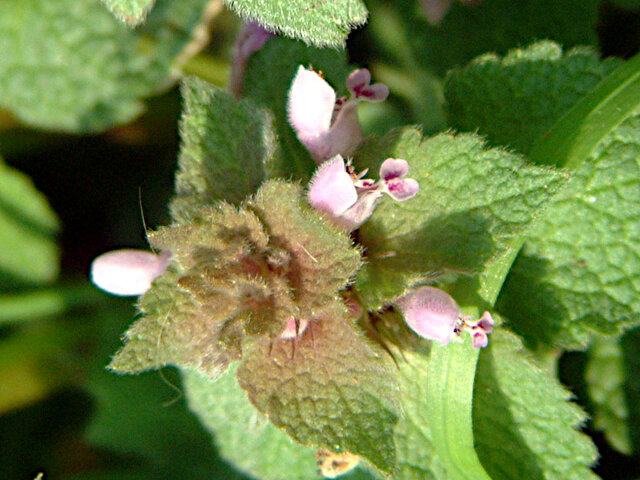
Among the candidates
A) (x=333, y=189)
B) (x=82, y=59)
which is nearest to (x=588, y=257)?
(x=333, y=189)

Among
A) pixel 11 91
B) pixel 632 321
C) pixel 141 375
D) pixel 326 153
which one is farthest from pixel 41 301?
pixel 632 321

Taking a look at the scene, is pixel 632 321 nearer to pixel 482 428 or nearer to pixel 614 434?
pixel 482 428

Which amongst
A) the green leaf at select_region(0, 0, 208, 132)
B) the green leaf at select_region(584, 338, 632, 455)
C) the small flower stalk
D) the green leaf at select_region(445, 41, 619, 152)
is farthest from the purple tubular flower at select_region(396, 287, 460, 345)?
the green leaf at select_region(0, 0, 208, 132)

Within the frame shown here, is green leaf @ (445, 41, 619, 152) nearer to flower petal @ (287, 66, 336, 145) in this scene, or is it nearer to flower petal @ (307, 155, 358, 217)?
flower petal @ (287, 66, 336, 145)

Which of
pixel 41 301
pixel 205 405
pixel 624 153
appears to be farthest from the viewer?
pixel 41 301

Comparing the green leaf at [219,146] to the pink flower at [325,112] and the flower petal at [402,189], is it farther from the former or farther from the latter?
the flower petal at [402,189]

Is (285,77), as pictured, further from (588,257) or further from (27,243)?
(27,243)

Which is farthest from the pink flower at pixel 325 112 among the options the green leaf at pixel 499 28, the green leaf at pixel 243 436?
the green leaf at pixel 499 28
